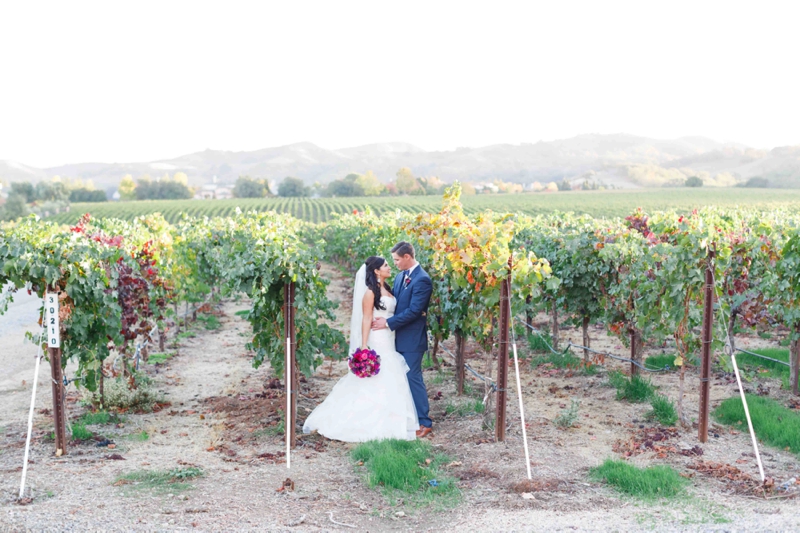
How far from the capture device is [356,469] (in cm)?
540

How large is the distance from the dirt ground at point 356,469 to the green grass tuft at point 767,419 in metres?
0.15

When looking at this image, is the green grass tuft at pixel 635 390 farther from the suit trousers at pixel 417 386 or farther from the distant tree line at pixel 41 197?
the distant tree line at pixel 41 197

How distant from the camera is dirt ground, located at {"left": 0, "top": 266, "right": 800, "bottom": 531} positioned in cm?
443

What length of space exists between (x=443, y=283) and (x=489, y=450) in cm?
263

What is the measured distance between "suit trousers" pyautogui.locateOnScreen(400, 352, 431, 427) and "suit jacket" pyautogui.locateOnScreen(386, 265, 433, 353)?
59mm

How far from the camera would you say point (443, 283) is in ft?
26.4

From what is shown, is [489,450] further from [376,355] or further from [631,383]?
[631,383]

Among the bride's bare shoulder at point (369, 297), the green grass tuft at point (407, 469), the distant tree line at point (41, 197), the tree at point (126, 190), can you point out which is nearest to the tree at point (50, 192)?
the distant tree line at point (41, 197)

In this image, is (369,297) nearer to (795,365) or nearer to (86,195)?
(795,365)

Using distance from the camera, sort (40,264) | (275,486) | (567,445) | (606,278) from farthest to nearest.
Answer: (606,278), (567,445), (40,264), (275,486)

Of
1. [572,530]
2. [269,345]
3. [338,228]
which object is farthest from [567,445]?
[338,228]

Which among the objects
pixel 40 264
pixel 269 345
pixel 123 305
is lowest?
pixel 269 345

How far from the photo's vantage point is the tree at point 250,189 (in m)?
110

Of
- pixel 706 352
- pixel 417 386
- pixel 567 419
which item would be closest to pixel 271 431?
pixel 417 386
